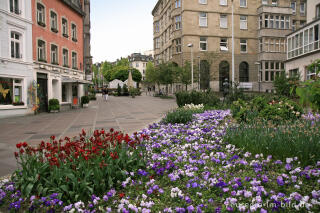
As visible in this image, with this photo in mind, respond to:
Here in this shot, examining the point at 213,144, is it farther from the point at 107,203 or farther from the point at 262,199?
the point at 107,203

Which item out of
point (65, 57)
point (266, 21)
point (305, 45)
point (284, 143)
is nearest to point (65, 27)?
point (65, 57)

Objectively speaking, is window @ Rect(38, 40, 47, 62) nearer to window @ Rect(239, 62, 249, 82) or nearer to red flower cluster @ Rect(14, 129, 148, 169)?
red flower cluster @ Rect(14, 129, 148, 169)

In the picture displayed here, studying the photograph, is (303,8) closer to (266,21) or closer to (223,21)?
(266,21)

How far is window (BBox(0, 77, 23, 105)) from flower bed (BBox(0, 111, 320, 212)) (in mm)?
14341

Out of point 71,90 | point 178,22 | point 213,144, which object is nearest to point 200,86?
point 178,22

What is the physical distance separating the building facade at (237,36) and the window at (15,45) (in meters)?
27.3

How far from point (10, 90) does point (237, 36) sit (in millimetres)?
36816

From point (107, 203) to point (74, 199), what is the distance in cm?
39

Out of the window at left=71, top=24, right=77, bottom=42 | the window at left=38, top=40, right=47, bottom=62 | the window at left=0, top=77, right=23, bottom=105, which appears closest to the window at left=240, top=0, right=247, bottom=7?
the window at left=71, top=24, right=77, bottom=42

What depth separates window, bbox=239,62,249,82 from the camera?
144 feet

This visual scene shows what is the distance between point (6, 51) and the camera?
15.5 metres

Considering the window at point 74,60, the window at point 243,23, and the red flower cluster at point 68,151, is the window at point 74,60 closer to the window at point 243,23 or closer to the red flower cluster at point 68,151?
the red flower cluster at point 68,151

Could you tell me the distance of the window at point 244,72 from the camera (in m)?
43.8

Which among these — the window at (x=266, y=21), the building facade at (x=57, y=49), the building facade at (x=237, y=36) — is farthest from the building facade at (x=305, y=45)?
the building facade at (x=57, y=49)
